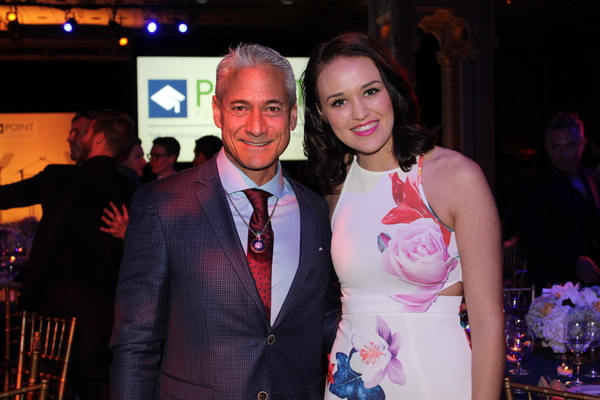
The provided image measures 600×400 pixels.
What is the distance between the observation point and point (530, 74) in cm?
1627

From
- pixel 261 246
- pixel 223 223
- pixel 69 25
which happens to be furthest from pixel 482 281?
pixel 69 25

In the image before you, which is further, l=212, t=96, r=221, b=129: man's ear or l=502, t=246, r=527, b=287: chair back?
l=502, t=246, r=527, b=287: chair back

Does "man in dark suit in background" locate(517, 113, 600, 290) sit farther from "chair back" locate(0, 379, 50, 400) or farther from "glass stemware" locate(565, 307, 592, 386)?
"chair back" locate(0, 379, 50, 400)

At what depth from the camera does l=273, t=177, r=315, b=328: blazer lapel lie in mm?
1767

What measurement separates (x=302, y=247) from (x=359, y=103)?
0.45 meters

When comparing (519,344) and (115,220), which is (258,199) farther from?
(115,220)

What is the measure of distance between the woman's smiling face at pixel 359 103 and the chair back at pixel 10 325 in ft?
7.96

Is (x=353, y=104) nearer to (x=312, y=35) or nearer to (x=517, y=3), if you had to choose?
(x=517, y=3)

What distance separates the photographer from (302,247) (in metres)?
1.86

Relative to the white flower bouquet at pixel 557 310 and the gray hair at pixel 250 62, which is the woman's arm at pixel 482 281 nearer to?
the gray hair at pixel 250 62

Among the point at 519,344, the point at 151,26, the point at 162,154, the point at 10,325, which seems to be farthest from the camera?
the point at 151,26

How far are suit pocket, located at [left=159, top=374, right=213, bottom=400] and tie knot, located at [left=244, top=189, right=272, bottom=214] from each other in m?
0.51

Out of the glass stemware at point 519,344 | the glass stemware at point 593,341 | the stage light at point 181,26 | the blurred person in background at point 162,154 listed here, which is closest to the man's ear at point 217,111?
the glass stemware at point 519,344

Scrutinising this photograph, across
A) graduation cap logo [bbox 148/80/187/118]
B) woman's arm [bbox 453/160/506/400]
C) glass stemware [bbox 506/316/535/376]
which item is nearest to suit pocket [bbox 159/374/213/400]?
woman's arm [bbox 453/160/506/400]
